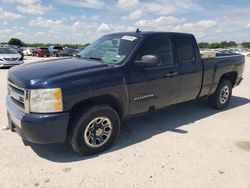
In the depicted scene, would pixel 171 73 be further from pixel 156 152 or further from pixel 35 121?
pixel 35 121

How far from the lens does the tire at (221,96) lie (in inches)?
245

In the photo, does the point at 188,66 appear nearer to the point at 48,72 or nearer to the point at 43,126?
the point at 48,72

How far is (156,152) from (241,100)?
4.67 meters

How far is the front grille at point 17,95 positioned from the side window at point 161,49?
2.02 meters

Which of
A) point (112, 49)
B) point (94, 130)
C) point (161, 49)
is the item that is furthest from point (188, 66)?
point (94, 130)

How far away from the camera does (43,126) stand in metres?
3.33

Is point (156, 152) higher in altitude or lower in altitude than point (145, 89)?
lower

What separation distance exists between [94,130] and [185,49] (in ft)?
8.54

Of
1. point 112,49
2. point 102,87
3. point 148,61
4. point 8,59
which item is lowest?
point 8,59

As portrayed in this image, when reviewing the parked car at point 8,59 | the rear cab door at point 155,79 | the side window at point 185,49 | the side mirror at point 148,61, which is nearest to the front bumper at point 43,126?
the rear cab door at point 155,79

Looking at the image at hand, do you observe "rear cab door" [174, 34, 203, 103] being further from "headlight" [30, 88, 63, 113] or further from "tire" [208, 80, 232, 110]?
"headlight" [30, 88, 63, 113]

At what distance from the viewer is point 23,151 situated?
3.95m

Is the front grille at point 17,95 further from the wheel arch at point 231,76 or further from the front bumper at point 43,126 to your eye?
the wheel arch at point 231,76

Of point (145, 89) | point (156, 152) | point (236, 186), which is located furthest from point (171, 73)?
point (236, 186)
